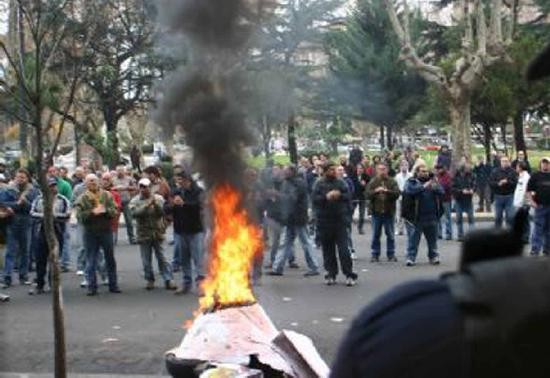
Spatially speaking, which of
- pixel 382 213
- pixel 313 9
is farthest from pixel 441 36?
pixel 382 213

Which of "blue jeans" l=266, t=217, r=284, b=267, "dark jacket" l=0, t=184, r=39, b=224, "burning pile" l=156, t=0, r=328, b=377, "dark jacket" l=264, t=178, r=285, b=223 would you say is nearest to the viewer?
"burning pile" l=156, t=0, r=328, b=377

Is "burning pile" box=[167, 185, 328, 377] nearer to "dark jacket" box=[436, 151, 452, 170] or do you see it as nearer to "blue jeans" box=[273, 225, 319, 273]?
"blue jeans" box=[273, 225, 319, 273]

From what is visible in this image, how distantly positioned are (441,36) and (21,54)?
87.1 ft

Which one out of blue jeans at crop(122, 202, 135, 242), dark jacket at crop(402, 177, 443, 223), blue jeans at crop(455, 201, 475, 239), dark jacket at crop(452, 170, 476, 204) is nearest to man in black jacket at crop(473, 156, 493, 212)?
dark jacket at crop(452, 170, 476, 204)

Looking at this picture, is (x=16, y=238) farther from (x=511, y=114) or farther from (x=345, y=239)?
(x=511, y=114)

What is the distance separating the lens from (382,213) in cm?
1316

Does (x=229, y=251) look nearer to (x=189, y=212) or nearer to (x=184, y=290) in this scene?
(x=184, y=290)

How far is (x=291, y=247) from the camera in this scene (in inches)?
490

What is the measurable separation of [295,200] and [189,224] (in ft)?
6.23

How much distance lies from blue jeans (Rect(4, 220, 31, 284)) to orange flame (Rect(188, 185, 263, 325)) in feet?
20.5

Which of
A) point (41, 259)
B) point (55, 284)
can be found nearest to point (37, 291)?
point (41, 259)

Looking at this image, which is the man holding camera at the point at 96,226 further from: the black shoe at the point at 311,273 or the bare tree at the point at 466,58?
the bare tree at the point at 466,58

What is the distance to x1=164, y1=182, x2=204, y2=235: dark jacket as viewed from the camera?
442 inches

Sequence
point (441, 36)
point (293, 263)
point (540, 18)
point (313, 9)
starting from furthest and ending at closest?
point (441, 36) → point (540, 18) → point (313, 9) → point (293, 263)
